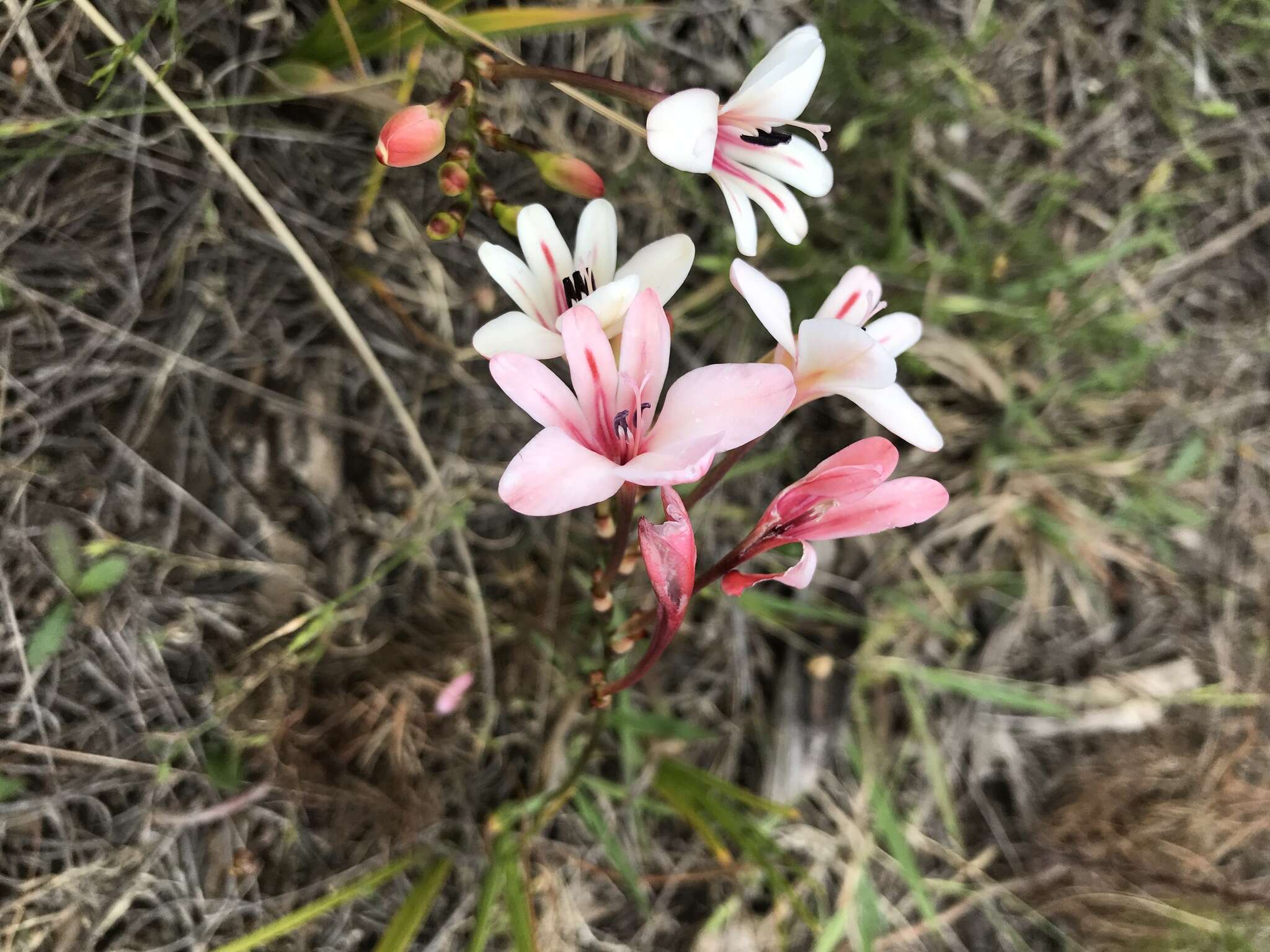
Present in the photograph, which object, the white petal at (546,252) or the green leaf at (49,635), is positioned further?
the green leaf at (49,635)

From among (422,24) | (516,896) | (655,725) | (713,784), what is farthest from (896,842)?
(422,24)

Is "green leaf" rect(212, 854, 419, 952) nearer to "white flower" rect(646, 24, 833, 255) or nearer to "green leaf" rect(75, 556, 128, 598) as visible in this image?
"green leaf" rect(75, 556, 128, 598)

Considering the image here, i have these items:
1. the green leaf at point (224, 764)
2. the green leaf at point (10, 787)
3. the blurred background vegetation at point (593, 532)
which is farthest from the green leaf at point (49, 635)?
the green leaf at point (224, 764)

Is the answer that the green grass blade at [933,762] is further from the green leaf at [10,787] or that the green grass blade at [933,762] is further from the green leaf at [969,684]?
the green leaf at [10,787]

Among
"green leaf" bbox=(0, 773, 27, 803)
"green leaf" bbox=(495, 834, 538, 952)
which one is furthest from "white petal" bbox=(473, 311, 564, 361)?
"green leaf" bbox=(0, 773, 27, 803)

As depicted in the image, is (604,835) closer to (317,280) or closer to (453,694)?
(453,694)

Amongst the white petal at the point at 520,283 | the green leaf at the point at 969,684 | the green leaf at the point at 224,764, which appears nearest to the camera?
the white petal at the point at 520,283
